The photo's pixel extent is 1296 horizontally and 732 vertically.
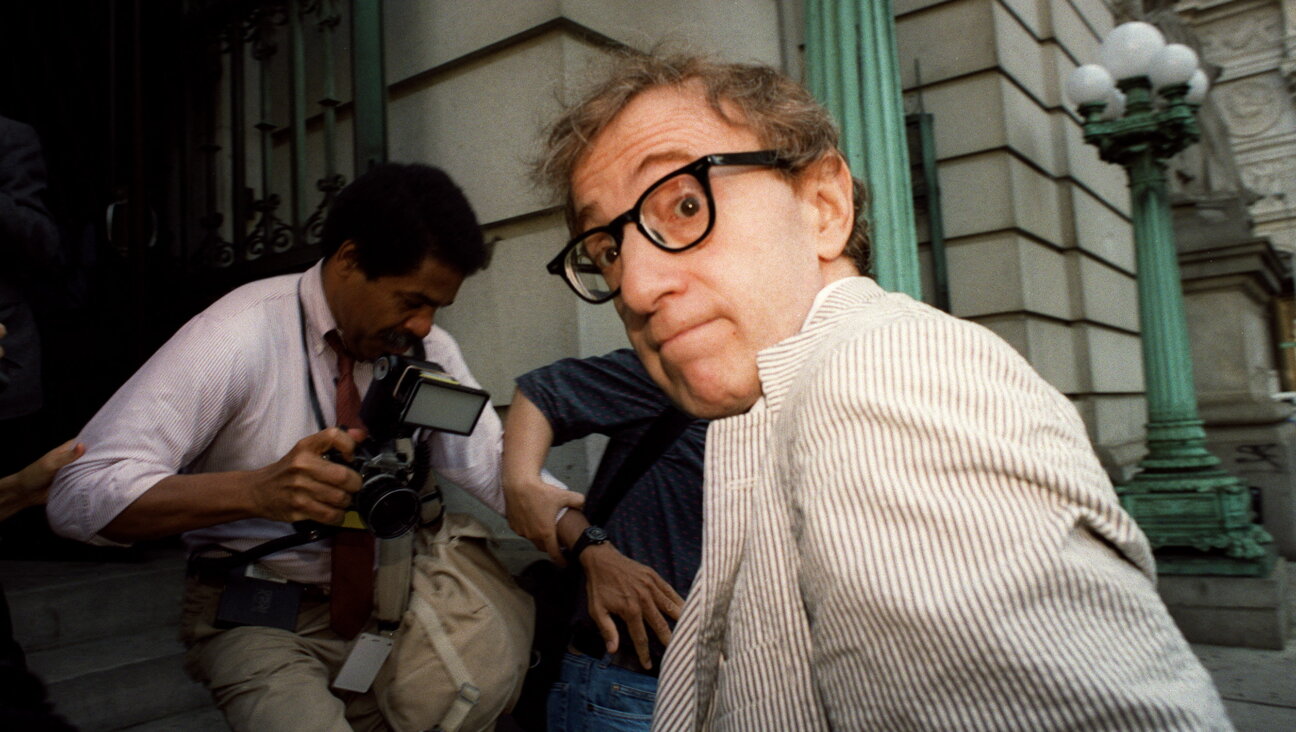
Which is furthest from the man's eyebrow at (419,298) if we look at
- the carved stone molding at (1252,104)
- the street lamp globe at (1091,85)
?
the carved stone molding at (1252,104)

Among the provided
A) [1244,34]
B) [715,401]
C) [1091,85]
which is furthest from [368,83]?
[1244,34]

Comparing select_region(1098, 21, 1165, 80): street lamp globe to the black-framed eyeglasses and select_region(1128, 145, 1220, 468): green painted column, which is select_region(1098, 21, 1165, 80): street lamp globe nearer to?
select_region(1128, 145, 1220, 468): green painted column

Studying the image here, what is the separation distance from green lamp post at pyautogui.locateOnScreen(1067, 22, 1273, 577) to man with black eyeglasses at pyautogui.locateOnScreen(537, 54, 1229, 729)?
17.7ft

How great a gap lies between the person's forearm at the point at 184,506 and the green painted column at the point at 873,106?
2204mm

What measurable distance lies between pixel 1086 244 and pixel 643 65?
656 cm

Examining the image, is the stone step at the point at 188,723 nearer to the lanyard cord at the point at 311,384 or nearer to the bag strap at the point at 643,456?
the lanyard cord at the point at 311,384

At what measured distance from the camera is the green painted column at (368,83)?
3.30 metres

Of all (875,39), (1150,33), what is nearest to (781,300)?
(875,39)

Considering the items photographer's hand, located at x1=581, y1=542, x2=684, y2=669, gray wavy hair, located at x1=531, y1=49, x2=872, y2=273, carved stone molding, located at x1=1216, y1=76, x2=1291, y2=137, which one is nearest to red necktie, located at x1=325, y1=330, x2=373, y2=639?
photographer's hand, located at x1=581, y1=542, x2=684, y2=669

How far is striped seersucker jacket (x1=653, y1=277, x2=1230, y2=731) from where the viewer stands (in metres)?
0.61

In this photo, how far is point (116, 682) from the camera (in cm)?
295

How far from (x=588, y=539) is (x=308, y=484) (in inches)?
25.9

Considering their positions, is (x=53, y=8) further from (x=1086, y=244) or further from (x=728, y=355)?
(x=1086, y=244)

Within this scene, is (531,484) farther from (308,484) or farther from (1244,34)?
(1244,34)
